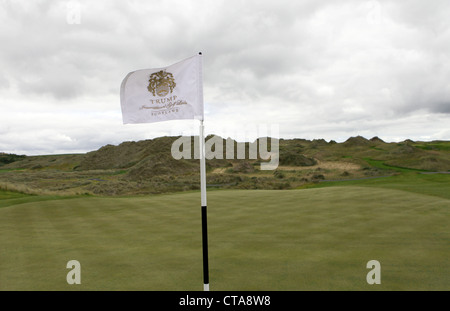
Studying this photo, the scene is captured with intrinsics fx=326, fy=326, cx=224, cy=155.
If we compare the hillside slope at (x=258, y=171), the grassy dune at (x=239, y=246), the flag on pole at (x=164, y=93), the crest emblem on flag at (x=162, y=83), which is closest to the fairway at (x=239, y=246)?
the grassy dune at (x=239, y=246)

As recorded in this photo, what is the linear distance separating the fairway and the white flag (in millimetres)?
3888

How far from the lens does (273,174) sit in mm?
61938

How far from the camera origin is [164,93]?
758 cm

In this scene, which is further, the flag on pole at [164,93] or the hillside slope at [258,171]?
the hillside slope at [258,171]

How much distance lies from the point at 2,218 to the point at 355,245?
17522 mm

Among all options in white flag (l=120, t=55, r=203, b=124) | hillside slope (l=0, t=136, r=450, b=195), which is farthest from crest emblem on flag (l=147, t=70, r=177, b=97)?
hillside slope (l=0, t=136, r=450, b=195)

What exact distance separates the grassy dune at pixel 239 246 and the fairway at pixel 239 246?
34 mm

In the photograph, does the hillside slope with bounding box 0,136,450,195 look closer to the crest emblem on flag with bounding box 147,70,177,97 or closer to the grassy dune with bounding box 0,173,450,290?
the grassy dune with bounding box 0,173,450,290

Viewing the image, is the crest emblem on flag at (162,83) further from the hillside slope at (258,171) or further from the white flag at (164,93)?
the hillside slope at (258,171)

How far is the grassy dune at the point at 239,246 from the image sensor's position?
25.0 ft

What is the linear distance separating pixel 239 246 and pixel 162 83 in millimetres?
6037

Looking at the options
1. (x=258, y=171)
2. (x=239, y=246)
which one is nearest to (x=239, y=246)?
(x=239, y=246)

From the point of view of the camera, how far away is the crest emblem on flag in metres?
7.55
